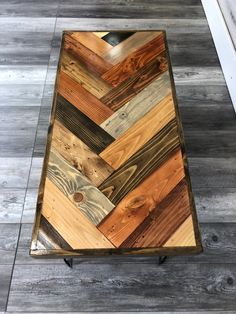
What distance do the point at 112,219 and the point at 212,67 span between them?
140cm

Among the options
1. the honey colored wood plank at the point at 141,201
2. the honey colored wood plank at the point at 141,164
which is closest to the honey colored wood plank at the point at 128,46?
the honey colored wood plank at the point at 141,164

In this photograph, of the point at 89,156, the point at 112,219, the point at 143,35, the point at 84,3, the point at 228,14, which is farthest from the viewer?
the point at 84,3

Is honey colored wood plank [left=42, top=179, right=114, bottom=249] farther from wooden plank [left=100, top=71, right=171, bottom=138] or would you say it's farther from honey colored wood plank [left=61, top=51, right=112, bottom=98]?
honey colored wood plank [left=61, top=51, right=112, bottom=98]

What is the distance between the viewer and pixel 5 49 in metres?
2.07

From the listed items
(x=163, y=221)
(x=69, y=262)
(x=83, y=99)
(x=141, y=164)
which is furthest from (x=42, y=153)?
(x=163, y=221)

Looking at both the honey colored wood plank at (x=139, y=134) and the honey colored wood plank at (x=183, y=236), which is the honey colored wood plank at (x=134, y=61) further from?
the honey colored wood plank at (x=183, y=236)

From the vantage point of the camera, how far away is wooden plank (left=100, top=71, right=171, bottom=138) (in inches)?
47.8

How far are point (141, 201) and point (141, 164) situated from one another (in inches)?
5.8

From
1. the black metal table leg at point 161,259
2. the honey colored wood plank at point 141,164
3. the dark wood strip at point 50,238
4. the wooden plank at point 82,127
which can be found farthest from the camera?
the black metal table leg at point 161,259

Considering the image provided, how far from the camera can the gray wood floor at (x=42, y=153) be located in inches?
49.2

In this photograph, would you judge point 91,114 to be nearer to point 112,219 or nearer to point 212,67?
point 112,219

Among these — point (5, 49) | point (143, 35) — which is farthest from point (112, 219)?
point (5, 49)

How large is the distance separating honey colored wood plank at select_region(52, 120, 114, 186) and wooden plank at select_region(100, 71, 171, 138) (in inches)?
4.8

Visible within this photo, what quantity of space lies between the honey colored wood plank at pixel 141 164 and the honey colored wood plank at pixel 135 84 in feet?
0.71
